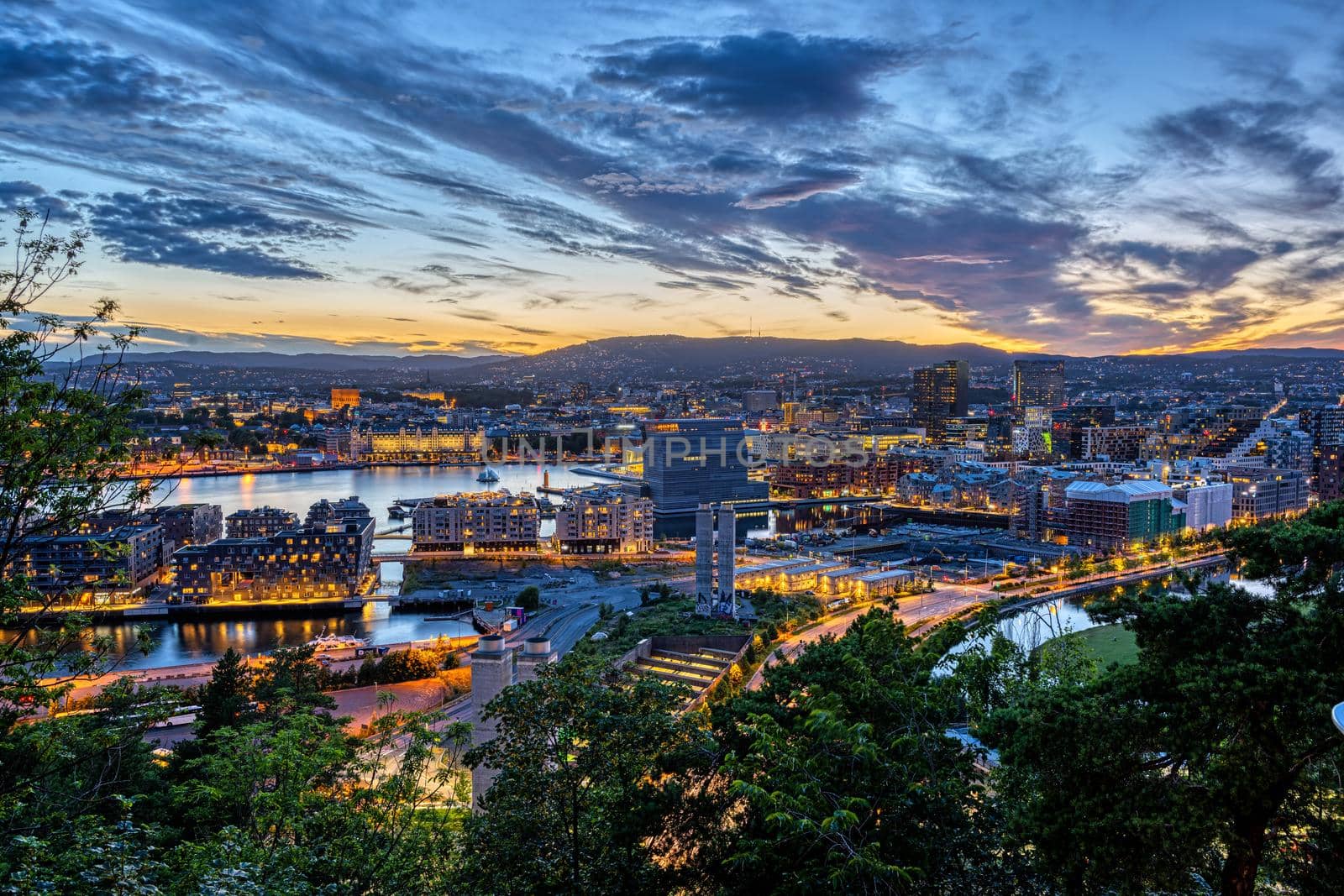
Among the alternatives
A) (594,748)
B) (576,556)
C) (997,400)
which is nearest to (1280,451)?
(576,556)

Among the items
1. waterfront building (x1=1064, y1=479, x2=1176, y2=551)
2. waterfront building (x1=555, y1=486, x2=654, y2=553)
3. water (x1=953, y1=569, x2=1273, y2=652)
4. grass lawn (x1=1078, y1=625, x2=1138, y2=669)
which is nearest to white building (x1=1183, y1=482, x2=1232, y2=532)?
waterfront building (x1=1064, y1=479, x2=1176, y2=551)

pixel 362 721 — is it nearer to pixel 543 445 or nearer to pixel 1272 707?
pixel 1272 707

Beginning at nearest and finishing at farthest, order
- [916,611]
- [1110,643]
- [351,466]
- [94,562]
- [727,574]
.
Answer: [1110,643]
[727,574]
[916,611]
[94,562]
[351,466]

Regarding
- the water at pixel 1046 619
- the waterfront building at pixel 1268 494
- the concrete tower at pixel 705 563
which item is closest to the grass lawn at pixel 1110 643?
the water at pixel 1046 619

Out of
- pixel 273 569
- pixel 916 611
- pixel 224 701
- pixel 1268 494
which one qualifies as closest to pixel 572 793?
pixel 224 701

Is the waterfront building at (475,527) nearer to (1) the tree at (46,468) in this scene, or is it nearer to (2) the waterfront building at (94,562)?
(2) the waterfront building at (94,562)

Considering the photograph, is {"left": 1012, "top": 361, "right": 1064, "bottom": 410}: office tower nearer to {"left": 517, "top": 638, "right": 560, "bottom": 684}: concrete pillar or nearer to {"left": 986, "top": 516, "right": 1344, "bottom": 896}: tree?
{"left": 517, "top": 638, "right": 560, "bottom": 684}: concrete pillar

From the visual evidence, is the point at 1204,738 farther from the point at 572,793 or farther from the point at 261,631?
the point at 261,631
